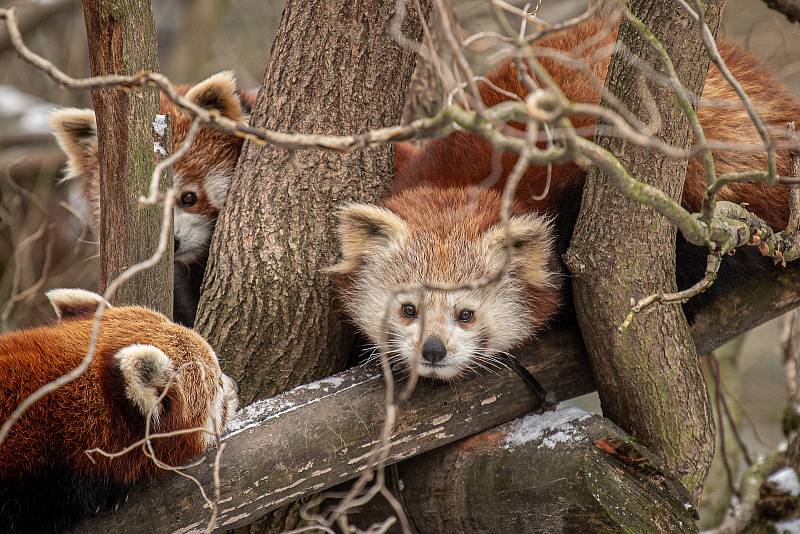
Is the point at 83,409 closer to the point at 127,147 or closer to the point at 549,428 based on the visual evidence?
the point at 127,147

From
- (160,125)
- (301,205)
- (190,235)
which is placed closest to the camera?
(160,125)

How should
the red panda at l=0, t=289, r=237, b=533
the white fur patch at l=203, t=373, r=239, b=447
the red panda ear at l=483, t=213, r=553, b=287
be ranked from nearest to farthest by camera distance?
the red panda at l=0, t=289, r=237, b=533 → the white fur patch at l=203, t=373, r=239, b=447 → the red panda ear at l=483, t=213, r=553, b=287

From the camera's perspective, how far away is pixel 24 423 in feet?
9.83

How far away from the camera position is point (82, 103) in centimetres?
815

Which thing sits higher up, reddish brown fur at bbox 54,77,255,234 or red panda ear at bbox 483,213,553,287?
red panda ear at bbox 483,213,553,287

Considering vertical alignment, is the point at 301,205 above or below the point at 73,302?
above

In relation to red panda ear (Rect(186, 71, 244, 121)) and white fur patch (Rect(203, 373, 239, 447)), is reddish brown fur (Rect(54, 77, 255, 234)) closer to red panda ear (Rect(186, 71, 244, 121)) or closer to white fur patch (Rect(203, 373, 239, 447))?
red panda ear (Rect(186, 71, 244, 121))

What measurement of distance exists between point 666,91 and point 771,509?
1635mm

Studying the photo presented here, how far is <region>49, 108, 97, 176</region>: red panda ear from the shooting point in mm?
5098

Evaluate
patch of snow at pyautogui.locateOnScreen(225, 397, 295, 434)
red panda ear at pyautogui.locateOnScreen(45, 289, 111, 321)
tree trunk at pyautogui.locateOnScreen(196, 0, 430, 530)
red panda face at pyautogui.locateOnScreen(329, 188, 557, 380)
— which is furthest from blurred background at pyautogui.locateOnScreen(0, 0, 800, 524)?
patch of snow at pyautogui.locateOnScreen(225, 397, 295, 434)

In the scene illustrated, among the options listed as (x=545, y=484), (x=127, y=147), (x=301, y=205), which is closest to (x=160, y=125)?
(x=127, y=147)

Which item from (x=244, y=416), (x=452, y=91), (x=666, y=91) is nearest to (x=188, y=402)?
(x=244, y=416)

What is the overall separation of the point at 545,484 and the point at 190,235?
2.52m

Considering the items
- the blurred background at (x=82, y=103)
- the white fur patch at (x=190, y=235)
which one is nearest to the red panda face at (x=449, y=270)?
the white fur patch at (x=190, y=235)
